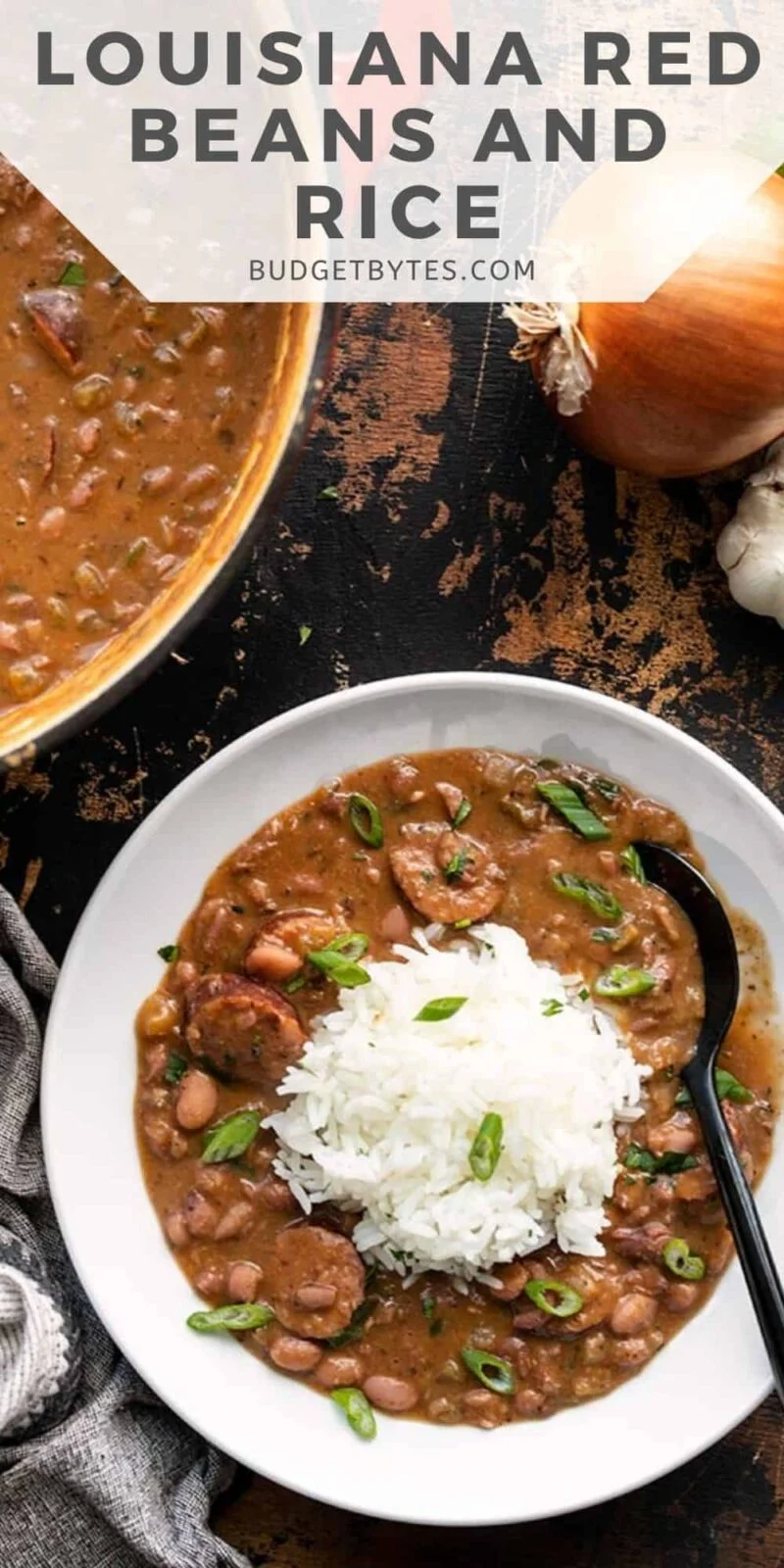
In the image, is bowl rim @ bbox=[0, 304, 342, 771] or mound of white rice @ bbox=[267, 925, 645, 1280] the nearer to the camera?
bowl rim @ bbox=[0, 304, 342, 771]

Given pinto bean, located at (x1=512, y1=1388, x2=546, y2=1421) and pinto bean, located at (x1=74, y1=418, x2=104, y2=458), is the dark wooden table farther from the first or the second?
pinto bean, located at (x1=74, y1=418, x2=104, y2=458)

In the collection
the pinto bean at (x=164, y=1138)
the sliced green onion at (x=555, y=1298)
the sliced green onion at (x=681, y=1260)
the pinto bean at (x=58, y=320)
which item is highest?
the pinto bean at (x=58, y=320)

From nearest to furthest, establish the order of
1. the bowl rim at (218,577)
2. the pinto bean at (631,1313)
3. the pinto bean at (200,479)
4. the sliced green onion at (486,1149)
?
1. the bowl rim at (218,577)
2. the pinto bean at (200,479)
3. the sliced green onion at (486,1149)
4. the pinto bean at (631,1313)

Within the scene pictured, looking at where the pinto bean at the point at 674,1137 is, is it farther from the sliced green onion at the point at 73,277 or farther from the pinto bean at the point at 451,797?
the sliced green onion at the point at 73,277

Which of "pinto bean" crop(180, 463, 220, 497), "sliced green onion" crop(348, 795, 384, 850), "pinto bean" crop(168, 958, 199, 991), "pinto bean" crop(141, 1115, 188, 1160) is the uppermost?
"pinto bean" crop(180, 463, 220, 497)

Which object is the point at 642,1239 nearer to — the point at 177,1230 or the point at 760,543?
the point at 177,1230

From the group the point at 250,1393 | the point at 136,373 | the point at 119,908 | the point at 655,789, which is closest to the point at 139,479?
the point at 136,373

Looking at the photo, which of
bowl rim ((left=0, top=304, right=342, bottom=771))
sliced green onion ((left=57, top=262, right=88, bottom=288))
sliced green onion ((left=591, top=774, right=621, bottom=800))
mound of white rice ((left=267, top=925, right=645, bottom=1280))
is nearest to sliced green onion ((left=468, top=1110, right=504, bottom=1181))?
mound of white rice ((left=267, top=925, right=645, bottom=1280))

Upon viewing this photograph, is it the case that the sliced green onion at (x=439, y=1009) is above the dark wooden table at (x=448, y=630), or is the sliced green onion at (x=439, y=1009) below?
below

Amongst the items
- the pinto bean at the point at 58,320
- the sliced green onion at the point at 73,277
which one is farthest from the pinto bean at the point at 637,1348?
the sliced green onion at the point at 73,277
